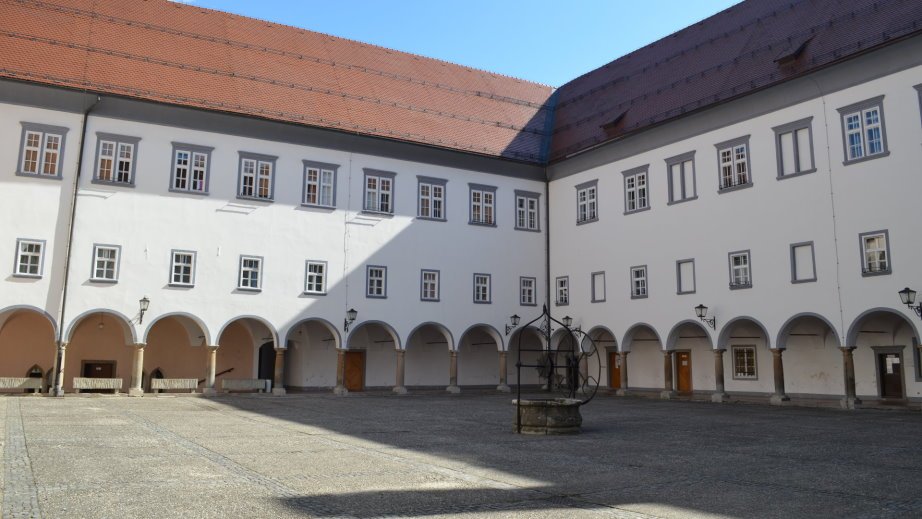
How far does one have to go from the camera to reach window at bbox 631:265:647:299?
1176 inches

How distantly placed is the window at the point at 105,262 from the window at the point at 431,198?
1126cm

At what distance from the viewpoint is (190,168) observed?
27.7 meters

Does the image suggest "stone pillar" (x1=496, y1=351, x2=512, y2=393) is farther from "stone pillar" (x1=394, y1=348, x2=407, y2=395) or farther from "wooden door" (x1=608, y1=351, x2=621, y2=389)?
"stone pillar" (x1=394, y1=348, x2=407, y2=395)

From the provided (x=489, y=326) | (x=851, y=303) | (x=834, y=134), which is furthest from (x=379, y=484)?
(x=489, y=326)

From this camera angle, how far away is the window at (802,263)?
24094 mm

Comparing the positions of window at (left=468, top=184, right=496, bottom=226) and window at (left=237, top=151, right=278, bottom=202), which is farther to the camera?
window at (left=468, top=184, right=496, bottom=226)

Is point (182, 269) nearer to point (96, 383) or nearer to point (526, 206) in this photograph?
point (96, 383)

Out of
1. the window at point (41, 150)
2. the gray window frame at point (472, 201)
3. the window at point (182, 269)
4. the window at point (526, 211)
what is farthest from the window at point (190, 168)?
the window at point (526, 211)

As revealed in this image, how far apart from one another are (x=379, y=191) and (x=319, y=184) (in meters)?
2.42

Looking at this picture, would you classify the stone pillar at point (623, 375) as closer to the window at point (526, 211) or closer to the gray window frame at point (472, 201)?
the window at point (526, 211)

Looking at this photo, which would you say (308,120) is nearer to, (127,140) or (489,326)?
(127,140)

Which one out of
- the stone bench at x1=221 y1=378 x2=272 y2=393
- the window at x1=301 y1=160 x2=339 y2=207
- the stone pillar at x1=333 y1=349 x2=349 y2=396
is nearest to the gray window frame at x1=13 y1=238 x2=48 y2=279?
the stone bench at x1=221 y1=378 x2=272 y2=393

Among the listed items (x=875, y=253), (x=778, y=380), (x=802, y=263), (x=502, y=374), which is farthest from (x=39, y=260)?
(x=875, y=253)

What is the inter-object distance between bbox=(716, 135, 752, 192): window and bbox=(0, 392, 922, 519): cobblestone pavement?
1029 cm
